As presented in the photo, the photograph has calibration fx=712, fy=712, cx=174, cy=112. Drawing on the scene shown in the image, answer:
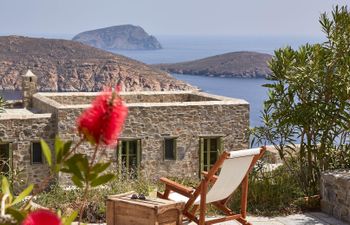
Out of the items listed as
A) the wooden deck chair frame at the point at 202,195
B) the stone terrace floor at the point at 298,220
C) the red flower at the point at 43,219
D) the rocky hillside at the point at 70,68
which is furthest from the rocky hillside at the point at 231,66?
the red flower at the point at 43,219

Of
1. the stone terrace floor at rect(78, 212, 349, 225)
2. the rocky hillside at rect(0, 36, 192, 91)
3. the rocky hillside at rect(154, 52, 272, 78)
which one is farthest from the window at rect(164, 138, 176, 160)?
the rocky hillside at rect(154, 52, 272, 78)

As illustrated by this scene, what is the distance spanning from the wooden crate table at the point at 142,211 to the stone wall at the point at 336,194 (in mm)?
1916

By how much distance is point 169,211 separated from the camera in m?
6.18

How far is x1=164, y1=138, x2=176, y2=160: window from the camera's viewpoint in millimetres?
16344

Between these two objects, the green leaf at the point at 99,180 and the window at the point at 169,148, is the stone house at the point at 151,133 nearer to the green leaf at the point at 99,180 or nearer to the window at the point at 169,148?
the window at the point at 169,148

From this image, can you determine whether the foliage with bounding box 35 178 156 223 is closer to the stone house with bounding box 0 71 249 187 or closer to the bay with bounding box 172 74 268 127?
the stone house with bounding box 0 71 249 187

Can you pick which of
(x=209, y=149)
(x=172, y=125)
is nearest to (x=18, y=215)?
(x=172, y=125)

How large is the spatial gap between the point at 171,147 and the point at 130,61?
79728mm

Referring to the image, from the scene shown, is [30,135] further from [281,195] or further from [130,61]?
[130,61]

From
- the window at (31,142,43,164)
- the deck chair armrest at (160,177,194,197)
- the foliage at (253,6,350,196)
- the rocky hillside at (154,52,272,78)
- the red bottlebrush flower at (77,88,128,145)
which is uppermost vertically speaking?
the red bottlebrush flower at (77,88,128,145)

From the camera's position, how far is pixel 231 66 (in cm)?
12031

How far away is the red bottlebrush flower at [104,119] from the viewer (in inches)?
51.0

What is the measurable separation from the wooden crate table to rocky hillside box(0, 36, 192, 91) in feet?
261

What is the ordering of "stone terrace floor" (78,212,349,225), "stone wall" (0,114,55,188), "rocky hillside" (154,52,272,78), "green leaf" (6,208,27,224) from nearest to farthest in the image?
1. "green leaf" (6,208,27,224)
2. "stone terrace floor" (78,212,349,225)
3. "stone wall" (0,114,55,188)
4. "rocky hillside" (154,52,272,78)
